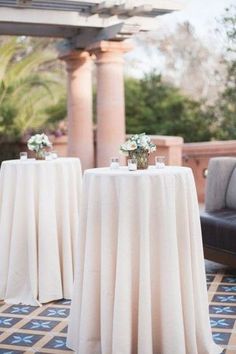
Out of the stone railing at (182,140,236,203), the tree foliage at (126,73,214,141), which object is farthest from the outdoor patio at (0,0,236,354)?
the tree foliage at (126,73,214,141)

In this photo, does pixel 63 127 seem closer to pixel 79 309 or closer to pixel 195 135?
pixel 195 135

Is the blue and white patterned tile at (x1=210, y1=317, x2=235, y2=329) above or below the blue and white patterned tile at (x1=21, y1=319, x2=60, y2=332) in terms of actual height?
above

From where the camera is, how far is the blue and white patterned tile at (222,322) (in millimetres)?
4301

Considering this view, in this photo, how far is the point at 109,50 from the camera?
913cm

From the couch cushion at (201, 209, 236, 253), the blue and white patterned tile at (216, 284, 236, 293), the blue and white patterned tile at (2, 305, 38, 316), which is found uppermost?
the couch cushion at (201, 209, 236, 253)

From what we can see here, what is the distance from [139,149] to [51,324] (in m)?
1.44

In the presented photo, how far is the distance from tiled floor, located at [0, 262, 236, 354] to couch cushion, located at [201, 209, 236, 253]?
0.35 meters

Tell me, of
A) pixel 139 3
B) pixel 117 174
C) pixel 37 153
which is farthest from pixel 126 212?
pixel 139 3

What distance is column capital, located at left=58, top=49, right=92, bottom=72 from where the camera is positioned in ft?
32.3

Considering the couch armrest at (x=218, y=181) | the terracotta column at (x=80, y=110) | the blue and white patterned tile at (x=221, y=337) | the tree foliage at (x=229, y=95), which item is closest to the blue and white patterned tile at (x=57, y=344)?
the blue and white patterned tile at (x=221, y=337)

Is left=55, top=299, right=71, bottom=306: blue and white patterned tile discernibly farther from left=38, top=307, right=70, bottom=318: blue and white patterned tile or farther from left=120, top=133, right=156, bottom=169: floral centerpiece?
left=120, top=133, right=156, bottom=169: floral centerpiece

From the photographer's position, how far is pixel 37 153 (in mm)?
5531

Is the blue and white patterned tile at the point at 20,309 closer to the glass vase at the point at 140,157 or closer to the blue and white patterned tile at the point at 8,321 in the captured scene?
the blue and white patterned tile at the point at 8,321

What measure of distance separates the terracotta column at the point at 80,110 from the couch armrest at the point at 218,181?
4.29m
